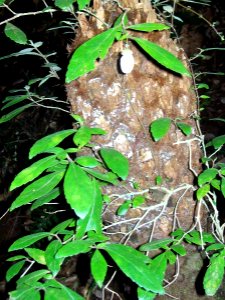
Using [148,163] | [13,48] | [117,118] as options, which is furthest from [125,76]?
[13,48]

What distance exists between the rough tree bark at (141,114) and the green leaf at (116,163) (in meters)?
0.17

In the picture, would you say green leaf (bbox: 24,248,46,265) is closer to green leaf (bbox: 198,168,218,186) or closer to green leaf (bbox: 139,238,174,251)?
green leaf (bbox: 139,238,174,251)

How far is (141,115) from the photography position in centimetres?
98

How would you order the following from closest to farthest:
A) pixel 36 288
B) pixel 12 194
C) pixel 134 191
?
pixel 36 288 → pixel 134 191 → pixel 12 194

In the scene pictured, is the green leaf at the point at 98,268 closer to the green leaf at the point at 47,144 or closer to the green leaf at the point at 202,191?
the green leaf at the point at 47,144

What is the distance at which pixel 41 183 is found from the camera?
749 mm

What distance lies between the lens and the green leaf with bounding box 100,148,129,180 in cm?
77

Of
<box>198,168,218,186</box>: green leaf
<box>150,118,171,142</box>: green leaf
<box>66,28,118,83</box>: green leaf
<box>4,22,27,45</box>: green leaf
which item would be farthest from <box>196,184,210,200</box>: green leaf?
<box>4,22,27,45</box>: green leaf

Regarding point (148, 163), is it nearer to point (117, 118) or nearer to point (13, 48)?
point (117, 118)

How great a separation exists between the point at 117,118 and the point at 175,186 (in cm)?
25

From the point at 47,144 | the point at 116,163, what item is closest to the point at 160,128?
the point at 116,163

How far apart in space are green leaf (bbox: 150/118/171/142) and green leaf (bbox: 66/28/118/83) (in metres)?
0.32

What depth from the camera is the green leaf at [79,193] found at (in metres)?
0.62

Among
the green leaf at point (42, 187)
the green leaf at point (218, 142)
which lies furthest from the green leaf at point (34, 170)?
the green leaf at point (218, 142)
